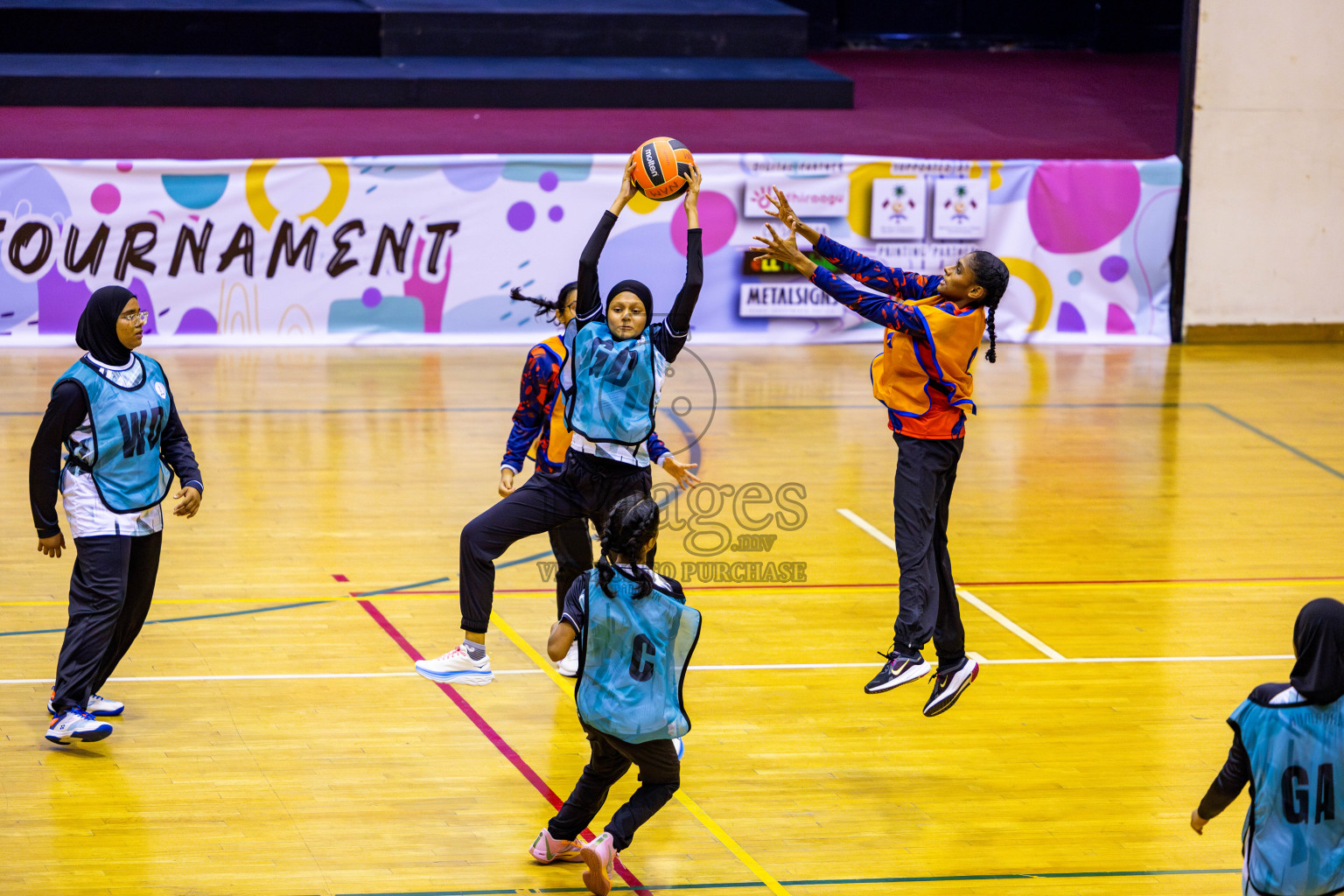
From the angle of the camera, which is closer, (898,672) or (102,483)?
(102,483)

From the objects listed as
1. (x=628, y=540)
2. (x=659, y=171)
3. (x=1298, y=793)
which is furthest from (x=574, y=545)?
(x=1298, y=793)

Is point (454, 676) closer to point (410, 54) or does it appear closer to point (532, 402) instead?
point (532, 402)

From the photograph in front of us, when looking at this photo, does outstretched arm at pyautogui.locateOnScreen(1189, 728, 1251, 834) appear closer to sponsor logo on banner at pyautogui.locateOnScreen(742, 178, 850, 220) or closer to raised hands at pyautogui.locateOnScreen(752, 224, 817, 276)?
raised hands at pyautogui.locateOnScreen(752, 224, 817, 276)

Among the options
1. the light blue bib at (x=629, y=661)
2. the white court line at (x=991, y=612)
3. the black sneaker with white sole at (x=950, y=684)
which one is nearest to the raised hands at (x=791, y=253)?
the light blue bib at (x=629, y=661)

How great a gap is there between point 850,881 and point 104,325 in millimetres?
3732

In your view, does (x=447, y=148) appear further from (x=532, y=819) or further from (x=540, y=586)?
(x=532, y=819)

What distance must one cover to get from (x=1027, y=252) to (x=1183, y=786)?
33.2 ft

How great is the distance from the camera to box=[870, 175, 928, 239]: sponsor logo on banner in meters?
15.7

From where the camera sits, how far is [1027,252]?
1612 centimetres

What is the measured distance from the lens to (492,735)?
7.07 metres

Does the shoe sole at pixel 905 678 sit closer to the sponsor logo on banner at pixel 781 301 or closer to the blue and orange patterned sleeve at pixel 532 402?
the blue and orange patterned sleeve at pixel 532 402

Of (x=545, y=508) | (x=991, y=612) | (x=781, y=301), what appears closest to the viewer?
(x=545, y=508)

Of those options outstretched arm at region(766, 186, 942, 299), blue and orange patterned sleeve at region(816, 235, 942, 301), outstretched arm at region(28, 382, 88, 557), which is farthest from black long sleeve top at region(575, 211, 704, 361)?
outstretched arm at region(28, 382, 88, 557)

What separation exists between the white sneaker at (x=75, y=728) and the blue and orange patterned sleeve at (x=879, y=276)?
12.1ft
